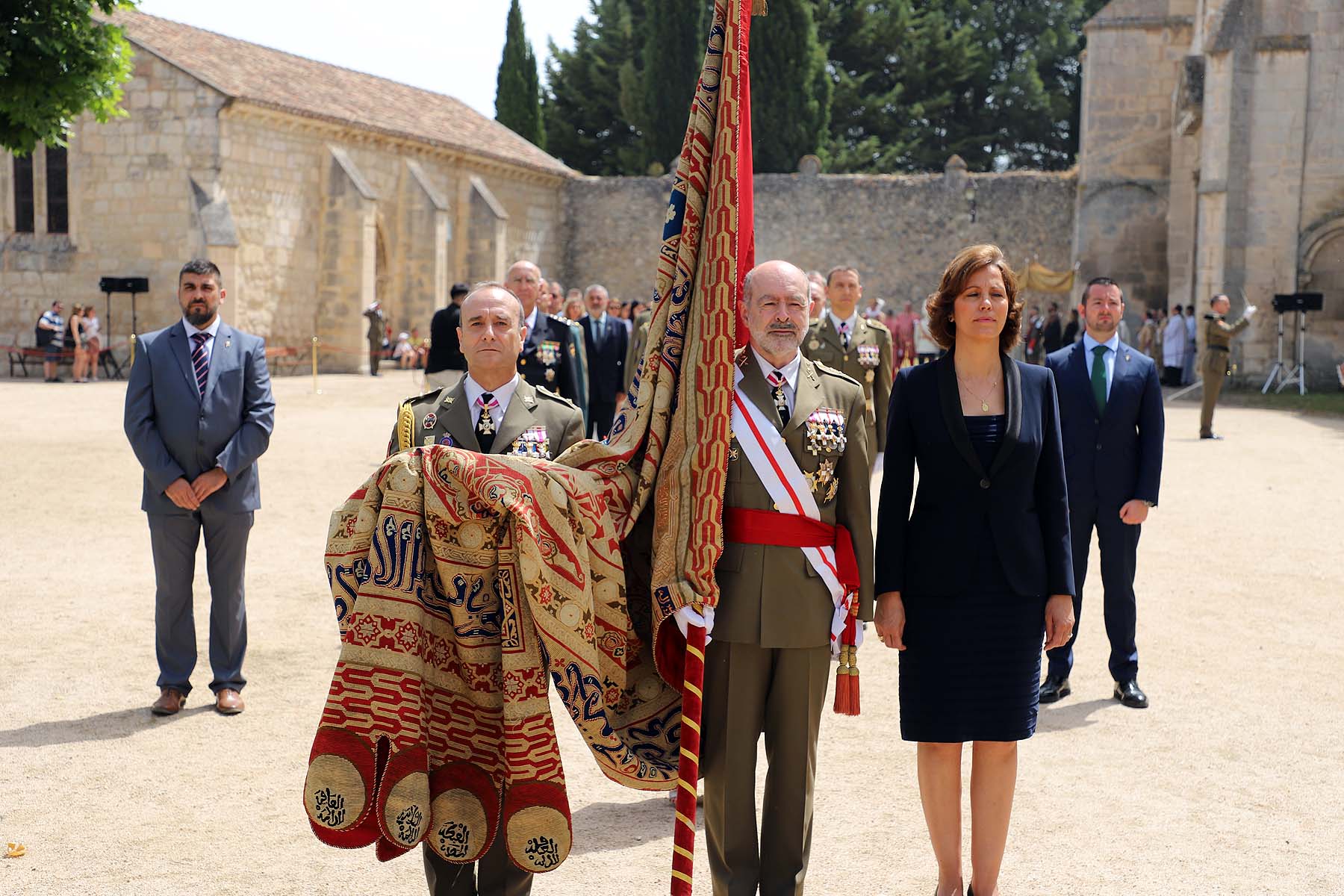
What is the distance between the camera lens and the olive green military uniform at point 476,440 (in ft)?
11.7

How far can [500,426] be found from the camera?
149 inches

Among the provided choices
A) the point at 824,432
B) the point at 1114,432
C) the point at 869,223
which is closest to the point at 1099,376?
the point at 1114,432

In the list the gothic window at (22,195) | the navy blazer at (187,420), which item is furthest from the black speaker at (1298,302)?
the gothic window at (22,195)

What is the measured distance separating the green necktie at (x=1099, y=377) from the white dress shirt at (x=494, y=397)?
3.09 metres

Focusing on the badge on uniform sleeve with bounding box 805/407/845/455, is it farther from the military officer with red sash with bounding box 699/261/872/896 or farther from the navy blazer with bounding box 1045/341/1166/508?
the navy blazer with bounding box 1045/341/1166/508

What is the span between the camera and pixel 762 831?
3684mm

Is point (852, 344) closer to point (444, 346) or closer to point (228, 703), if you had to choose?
point (444, 346)

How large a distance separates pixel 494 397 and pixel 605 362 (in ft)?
23.4

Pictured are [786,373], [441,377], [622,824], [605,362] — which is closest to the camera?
[786,373]

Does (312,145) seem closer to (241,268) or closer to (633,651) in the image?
(241,268)

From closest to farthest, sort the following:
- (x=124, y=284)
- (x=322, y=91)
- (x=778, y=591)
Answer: (x=778, y=591) < (x=124, y=284) < (x=322, y=91)

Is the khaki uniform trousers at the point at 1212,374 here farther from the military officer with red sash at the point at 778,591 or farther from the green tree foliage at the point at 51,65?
the military officer with red sash at the point at 778,591

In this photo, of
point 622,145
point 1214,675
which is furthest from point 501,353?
point 622,145

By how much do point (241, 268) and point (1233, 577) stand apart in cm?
2254
